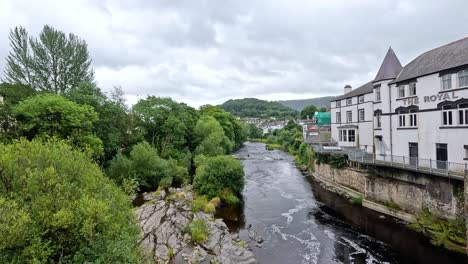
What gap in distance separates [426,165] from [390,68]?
1069 cm

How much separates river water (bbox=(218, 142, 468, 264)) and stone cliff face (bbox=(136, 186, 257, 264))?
1.39 m

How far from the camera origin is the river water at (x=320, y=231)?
1656 cm

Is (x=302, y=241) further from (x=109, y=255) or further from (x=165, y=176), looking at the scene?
(x=165, y=176)

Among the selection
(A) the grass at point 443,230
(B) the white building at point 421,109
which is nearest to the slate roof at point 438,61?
(B) the white building at point 421,109

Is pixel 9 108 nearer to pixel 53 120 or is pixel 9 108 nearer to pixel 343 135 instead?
pixel 53 120

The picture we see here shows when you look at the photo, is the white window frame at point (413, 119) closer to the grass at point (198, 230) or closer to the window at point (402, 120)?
the window at point (402, 120)

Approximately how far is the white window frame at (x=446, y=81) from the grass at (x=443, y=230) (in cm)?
895

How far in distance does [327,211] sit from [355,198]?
351cm

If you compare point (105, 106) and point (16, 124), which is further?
point (105, 106)

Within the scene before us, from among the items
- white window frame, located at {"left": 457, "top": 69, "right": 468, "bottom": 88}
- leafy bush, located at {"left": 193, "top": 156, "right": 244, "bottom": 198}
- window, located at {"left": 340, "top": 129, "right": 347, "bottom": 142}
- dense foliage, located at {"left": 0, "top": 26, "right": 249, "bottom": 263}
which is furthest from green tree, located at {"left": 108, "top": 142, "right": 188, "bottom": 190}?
white window frame, located at {"left": 457, "top": 69, "right": 468, "bottom": 88}

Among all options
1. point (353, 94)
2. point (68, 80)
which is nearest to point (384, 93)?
point (353, 94)

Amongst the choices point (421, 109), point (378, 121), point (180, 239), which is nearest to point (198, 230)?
point (180, 239)

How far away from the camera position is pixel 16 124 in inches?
854

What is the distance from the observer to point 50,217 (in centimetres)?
846
